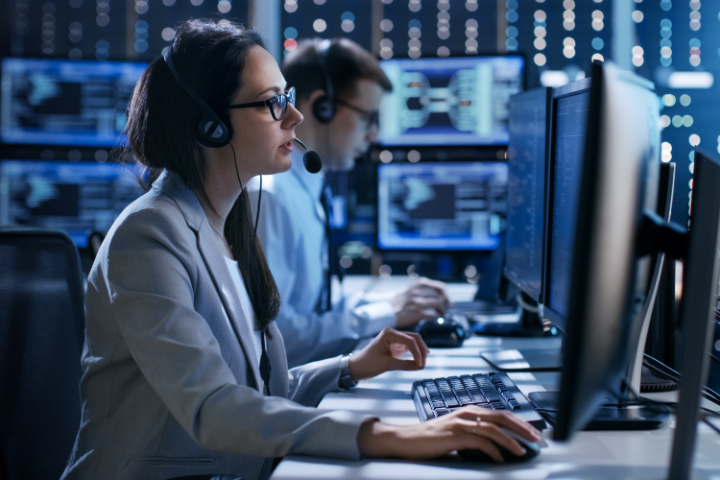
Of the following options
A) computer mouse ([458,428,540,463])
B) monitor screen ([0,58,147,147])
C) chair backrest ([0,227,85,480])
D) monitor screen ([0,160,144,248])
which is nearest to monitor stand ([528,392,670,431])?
computer mouse ([458,428,540,463])

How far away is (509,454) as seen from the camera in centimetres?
69

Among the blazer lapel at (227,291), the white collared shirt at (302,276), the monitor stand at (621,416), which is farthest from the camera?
the white collared shirt at (302,276)

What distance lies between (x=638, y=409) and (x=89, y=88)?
2.14m

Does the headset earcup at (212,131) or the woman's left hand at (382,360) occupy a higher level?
the headset earcup at (212,131)

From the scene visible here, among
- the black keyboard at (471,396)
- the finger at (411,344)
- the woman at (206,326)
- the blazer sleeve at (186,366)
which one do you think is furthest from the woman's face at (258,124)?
the black keyboard at (471,396)

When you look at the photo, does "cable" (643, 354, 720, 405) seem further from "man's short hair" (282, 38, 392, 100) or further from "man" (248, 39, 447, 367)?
"man's short hair" (282, 38, 392, 100)

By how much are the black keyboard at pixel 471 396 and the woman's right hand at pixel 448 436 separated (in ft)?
0.33

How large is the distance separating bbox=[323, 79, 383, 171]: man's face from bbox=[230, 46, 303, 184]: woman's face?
2.50 feet

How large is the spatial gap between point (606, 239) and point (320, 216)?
1.43 m

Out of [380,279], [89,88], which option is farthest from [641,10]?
[89,88]

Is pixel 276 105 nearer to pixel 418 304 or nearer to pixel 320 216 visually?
pixel 418 304

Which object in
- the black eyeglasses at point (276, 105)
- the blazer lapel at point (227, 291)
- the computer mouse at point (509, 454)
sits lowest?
the computer mouse at point (509, 454)

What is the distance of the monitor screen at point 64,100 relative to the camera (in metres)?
2.23

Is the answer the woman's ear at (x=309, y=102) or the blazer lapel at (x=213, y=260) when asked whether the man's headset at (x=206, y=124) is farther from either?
the woman's ear at (x=309, y=102)
